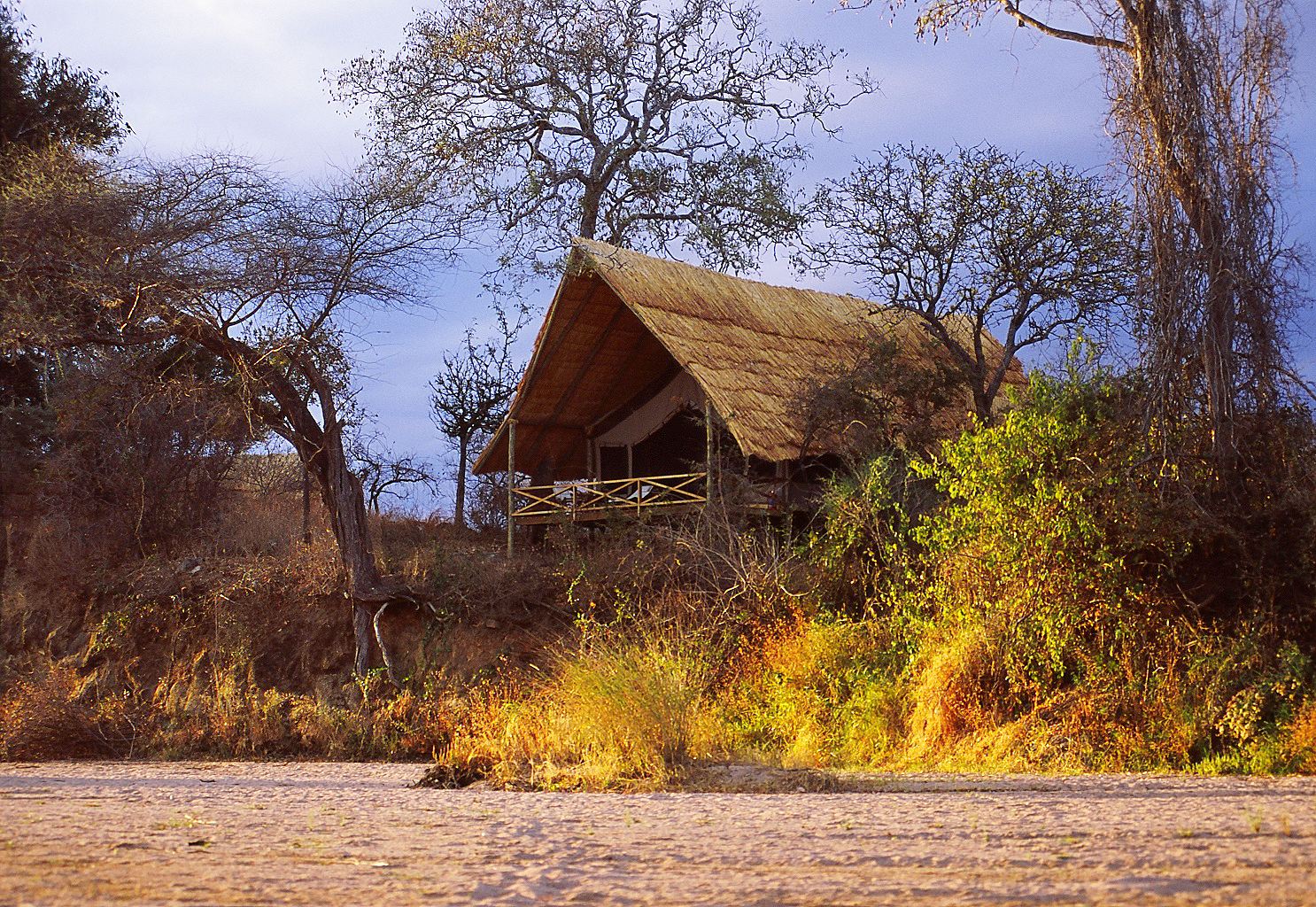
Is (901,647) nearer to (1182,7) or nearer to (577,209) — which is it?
(1182,7)

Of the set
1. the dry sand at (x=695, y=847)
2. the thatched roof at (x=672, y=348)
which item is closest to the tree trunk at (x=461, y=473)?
the thatched roof at (x=672, y=348)

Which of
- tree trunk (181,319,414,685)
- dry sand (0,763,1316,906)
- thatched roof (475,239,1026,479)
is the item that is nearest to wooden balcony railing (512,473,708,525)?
thatched roof (475,239,1026,479)

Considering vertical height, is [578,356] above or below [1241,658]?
above

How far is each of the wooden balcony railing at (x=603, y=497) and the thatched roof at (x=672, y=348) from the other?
46.7 inches

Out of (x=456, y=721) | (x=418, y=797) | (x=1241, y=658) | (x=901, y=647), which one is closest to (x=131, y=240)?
(x=456, y=721)

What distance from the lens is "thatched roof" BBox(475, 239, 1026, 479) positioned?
55.3 feet

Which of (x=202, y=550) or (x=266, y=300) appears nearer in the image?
(x=266, y=300)

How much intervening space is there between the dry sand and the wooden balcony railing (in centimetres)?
Answer: 955

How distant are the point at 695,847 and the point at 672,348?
11.9m

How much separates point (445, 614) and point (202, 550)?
4.33 m

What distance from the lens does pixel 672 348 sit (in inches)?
657

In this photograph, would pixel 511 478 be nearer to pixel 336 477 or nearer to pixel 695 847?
pixel 336 477

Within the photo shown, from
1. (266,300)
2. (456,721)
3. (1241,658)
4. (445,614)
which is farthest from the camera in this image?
(445,614)

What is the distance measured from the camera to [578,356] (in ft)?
63.2
